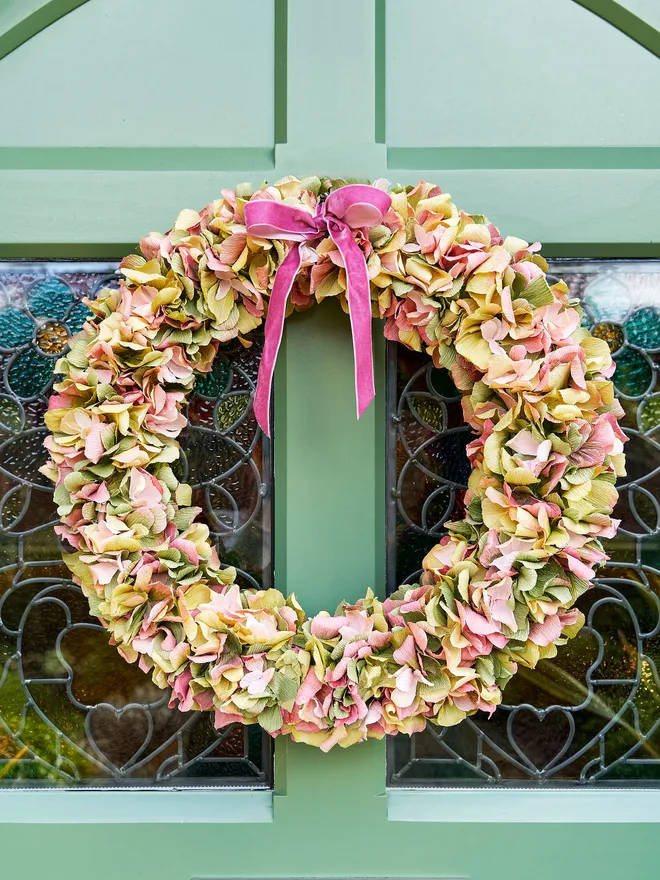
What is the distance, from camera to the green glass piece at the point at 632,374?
127 centimetres

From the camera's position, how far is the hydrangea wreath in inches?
38.9

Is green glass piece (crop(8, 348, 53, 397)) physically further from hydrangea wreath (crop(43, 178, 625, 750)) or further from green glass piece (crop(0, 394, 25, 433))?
hydrangea wreath (crop(43, 178, 625, 750))

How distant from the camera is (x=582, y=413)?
3.27ft

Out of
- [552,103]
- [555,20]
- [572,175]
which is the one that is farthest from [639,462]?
[555,20]

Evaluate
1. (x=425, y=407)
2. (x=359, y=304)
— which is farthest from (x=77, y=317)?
(x=425, y=407)

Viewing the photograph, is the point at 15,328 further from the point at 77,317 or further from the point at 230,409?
the point at 230,409

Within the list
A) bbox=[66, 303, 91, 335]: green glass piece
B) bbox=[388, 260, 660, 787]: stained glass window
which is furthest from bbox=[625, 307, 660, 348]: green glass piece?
bbox=[66, 303, 91, 335]: green glass piece

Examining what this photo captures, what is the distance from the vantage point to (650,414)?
1268 mm

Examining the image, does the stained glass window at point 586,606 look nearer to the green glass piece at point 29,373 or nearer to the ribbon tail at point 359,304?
the ribbon tail at point 359,304

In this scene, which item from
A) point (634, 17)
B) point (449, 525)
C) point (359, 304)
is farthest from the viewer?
point (634, 17)

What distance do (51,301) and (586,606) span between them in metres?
1.24

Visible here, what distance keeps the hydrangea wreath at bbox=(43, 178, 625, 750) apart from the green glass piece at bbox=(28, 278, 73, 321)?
0.23 metres

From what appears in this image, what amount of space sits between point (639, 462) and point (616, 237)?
0.44 meters

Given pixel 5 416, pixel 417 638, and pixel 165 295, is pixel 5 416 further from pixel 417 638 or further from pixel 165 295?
pixel 417 638
